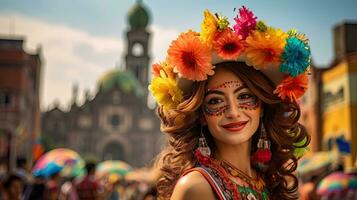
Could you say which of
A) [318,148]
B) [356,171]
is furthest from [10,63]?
[356,171]

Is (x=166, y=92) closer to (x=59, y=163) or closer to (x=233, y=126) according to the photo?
(x=233, y=126)

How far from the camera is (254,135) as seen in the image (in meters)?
2.79

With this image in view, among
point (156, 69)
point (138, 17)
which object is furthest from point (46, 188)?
point (138, 17)

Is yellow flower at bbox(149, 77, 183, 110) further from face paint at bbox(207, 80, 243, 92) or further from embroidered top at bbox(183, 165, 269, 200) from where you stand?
embroidered top at bbox(183, 165, 269, 200)

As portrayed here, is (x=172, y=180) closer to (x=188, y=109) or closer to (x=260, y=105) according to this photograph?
(x=188, y=109)

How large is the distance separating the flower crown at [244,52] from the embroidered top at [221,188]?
388 mm

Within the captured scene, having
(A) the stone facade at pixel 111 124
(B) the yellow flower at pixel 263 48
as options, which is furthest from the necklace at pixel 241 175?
(A) the stone facade at pixel 111 124

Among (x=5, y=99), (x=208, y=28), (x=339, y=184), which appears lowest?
(x=339, y=184)

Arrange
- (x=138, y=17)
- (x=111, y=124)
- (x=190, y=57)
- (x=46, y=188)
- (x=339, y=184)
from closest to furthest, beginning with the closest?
1. (x=190, y=57)
2. (x=339, y=184)
3. (x=46, y=188)
4. (x=111, y=124)
5. (x=138, y=17)

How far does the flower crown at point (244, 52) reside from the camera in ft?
8.24

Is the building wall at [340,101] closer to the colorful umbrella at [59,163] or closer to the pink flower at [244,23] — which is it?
the colorful umbrella at [59,163]

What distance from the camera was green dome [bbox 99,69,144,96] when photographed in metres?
68.3

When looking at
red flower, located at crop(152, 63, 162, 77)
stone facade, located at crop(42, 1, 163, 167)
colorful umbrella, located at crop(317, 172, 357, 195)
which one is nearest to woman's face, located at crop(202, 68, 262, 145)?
red flower, located at crop(152, 63, 162, 77)

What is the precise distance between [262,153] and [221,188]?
39cm
